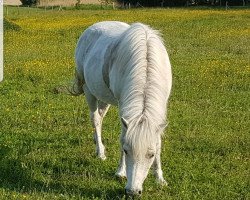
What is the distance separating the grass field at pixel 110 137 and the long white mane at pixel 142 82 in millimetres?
1242

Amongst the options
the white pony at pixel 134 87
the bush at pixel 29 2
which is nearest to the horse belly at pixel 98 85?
the white pony at pixel 134 87

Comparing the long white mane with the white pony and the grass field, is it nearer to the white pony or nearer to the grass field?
the white pony

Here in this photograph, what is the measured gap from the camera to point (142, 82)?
5875 mm

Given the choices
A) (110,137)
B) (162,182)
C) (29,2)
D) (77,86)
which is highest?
(77,86)

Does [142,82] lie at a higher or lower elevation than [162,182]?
higher

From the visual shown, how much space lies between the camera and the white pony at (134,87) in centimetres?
543

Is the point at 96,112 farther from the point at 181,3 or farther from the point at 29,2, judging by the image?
the point at 29,2

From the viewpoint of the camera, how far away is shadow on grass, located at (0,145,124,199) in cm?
654

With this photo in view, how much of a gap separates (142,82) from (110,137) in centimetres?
353

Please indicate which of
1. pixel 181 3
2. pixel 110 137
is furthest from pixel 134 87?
pixel 181 3

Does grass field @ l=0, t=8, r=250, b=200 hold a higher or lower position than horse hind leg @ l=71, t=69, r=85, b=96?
lower

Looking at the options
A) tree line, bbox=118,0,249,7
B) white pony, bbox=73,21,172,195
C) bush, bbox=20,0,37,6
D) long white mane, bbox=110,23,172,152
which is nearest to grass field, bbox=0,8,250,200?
white pony, bbox=73,21,172,195

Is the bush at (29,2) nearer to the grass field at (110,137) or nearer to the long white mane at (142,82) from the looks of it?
the grass field at (110,137)

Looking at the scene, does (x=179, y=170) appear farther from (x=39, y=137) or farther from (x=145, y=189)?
(x=39, y=137)
